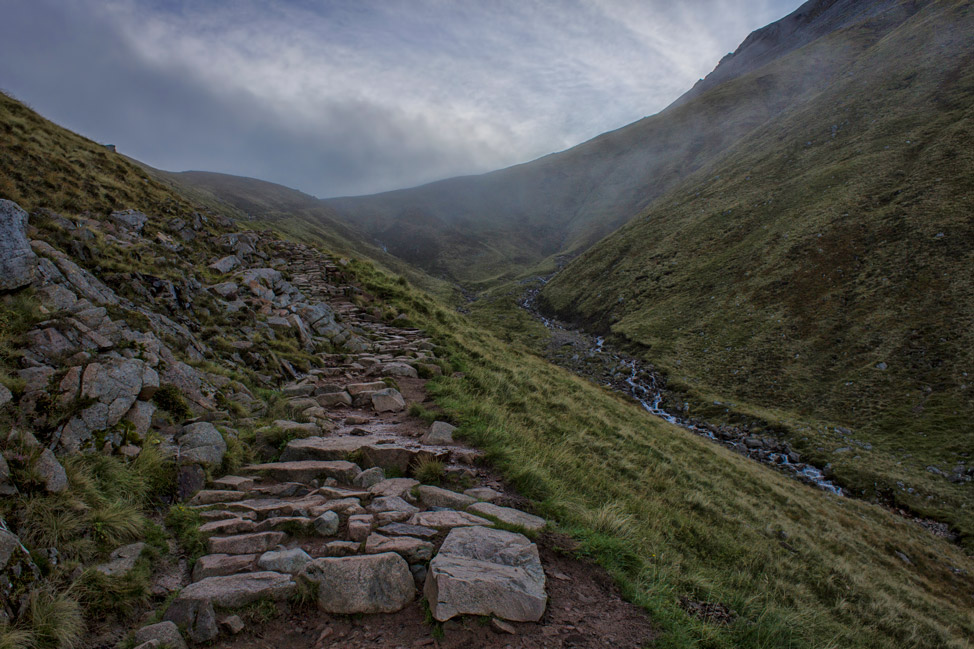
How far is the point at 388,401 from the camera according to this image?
1198cm

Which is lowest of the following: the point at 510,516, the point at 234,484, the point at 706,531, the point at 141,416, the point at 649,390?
the point at 649,390

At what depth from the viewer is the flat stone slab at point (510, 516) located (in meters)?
6.51

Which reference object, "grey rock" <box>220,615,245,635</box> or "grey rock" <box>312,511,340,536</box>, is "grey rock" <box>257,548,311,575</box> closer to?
"grey rock" <box>312,511,340,536</box>

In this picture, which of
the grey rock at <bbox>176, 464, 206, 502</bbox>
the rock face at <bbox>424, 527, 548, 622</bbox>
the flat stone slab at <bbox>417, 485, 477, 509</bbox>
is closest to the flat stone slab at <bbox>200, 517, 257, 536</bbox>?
the grey rock at <bbox>176, 464, 206, 502</bbox>

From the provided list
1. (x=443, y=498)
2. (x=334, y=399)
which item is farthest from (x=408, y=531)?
(x=334, y=399)

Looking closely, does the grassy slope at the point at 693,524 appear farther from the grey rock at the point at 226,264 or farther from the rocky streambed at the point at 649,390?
the rocky streambed at the point at 649,390

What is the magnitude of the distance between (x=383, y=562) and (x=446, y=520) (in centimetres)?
135

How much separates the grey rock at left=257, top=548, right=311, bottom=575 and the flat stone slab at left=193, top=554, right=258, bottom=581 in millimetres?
142

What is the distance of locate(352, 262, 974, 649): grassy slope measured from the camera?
6555 millimetres

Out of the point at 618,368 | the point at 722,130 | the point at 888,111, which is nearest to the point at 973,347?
the point at 618,368

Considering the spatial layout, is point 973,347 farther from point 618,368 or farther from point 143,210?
point 143,210

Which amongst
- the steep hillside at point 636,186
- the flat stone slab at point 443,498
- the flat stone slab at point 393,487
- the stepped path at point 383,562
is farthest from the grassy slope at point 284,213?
the flat stone slab at point 443,498

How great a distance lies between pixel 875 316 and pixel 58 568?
182ft

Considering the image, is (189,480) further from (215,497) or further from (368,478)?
(368,478)
